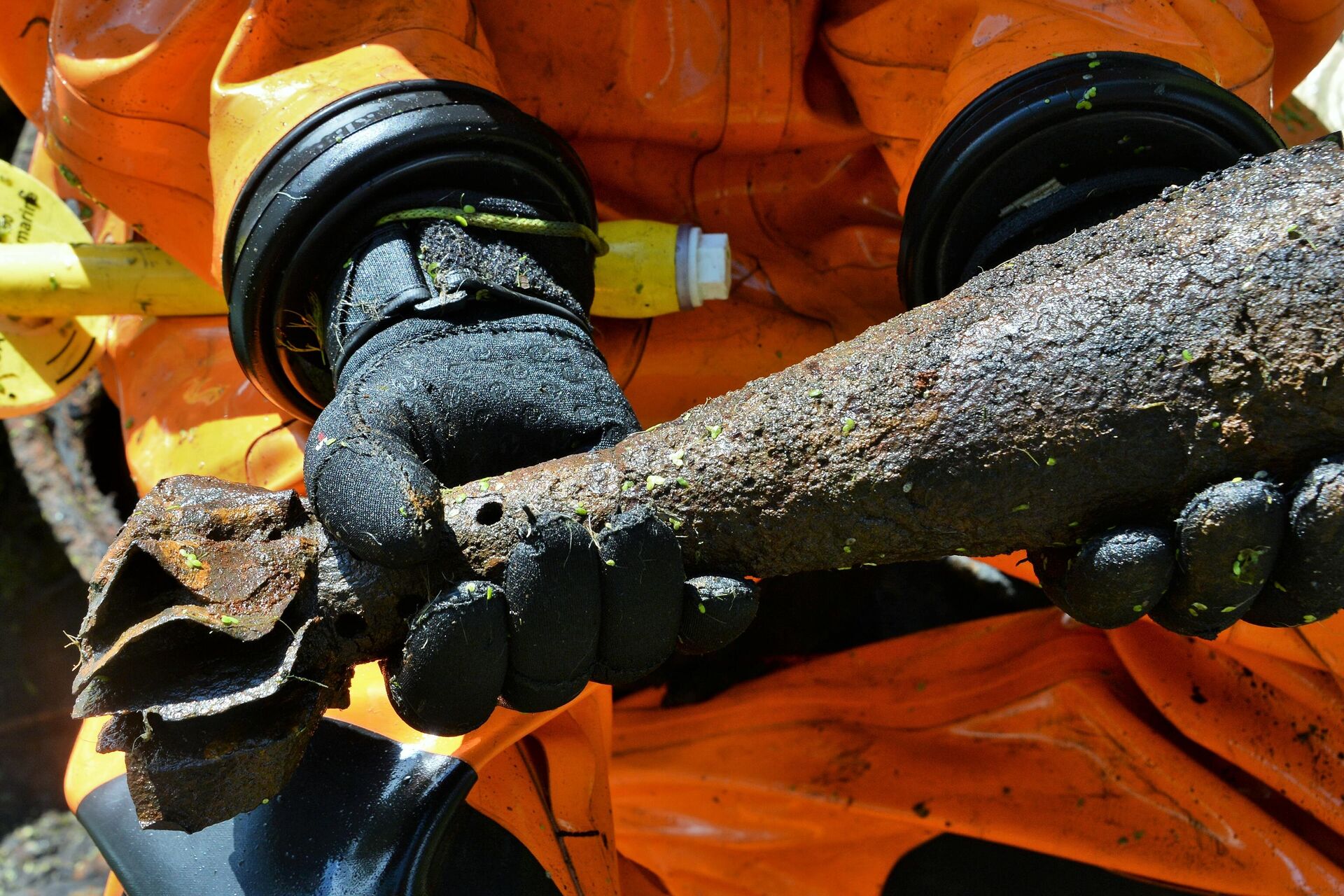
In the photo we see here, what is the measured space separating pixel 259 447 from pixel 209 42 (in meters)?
0.65

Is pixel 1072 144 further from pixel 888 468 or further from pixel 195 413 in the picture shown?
pixel 195 413

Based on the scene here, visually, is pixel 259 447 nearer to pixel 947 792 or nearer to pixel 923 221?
pixel 923 221

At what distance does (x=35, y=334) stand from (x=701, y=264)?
1.37 meters

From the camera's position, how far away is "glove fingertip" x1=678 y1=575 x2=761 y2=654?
3.37ft

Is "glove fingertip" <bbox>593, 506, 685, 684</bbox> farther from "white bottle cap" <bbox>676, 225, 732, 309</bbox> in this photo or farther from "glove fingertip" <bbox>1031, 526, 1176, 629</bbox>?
"white bottle cap" <bbox>676, 225, 732, 309</bbox>

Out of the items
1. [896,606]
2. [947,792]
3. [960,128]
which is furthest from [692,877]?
[960,128]

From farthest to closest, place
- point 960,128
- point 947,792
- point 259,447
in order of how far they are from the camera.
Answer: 1. point 259,447
2. point 947,792
3. point 960,128

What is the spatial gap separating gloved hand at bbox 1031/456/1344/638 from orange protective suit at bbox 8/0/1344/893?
0.53 meters

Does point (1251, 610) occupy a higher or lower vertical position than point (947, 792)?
higher

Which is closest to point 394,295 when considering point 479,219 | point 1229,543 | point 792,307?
point 479,219

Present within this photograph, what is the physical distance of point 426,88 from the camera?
4.18ft

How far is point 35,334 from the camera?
2000mm

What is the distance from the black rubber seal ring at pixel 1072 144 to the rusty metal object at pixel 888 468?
7.8 inches

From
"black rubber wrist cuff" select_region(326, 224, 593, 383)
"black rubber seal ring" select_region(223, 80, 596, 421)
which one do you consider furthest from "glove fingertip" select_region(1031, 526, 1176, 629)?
"black rubber seal ring" select_region(223, 80, 596, 421)
